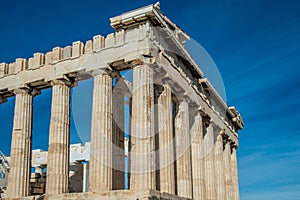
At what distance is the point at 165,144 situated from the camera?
1043 inches

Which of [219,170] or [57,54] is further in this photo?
[219,170]

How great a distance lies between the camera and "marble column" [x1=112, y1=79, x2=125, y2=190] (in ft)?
91.8

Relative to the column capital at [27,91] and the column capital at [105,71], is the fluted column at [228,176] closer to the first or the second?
the column capital at [105,71]

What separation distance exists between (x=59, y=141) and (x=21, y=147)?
11.9 feet

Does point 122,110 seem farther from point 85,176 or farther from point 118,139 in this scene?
point 85,176

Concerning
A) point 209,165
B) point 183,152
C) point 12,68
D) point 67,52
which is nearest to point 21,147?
point 12,68

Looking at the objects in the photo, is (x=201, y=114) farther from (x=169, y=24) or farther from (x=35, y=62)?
(x=35, y=62)

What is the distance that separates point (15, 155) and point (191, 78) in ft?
46.9

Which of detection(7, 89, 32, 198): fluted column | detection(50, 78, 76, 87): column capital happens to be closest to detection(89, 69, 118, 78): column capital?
detection(50, 78, 76, 87): column capital

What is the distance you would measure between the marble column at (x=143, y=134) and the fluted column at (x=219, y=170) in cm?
1478

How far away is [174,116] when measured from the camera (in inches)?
1226

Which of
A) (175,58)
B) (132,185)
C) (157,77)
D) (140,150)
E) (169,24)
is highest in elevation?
(169,24)

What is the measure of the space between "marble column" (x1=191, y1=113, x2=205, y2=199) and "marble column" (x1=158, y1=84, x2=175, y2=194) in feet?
18.2

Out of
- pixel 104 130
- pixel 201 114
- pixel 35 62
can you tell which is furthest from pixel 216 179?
pixel 35 62
